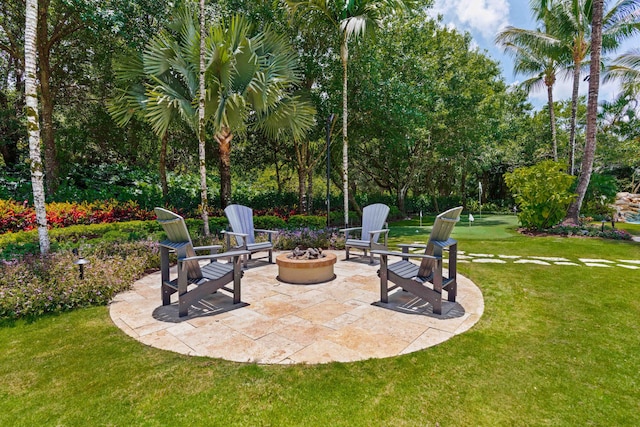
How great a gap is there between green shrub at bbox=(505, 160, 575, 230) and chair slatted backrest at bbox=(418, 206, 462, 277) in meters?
7.64

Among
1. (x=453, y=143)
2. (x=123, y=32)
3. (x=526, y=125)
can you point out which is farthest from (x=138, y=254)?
(x=526, y=125)

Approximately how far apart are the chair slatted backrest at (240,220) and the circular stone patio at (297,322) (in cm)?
141

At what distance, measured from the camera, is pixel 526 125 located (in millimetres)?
20422

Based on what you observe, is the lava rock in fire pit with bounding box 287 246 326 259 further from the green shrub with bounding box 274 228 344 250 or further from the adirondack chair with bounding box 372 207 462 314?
the green shrub with bounding box 274 228 344 250

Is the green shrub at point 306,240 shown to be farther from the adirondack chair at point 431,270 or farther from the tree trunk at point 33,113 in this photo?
the tree trunk at point 33,113

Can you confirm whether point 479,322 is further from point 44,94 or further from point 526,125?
A: point 526,125

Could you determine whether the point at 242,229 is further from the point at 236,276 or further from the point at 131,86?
the point at 131,86

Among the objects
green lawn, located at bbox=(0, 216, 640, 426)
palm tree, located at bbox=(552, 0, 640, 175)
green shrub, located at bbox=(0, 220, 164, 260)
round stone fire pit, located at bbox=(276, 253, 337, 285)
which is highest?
palm tree, located at bbox=(552, 0, 640, 175)

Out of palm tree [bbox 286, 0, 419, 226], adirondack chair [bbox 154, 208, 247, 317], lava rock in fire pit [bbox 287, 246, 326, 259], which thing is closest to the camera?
adirondack chair [bbox 154, 208, 247, 317]

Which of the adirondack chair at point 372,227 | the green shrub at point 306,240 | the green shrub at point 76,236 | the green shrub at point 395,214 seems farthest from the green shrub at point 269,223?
the green shrub at point 395,214

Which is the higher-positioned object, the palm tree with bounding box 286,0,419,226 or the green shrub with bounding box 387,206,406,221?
the palm tree with bounding box 286,0,419,226

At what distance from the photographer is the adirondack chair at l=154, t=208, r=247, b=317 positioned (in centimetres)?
322

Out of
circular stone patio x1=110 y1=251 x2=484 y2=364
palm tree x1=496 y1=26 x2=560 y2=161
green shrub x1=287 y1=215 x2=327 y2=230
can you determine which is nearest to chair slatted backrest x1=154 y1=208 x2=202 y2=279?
circular stone patio x1=110 y1=251 x2=484 y2=364

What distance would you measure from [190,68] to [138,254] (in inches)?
153
